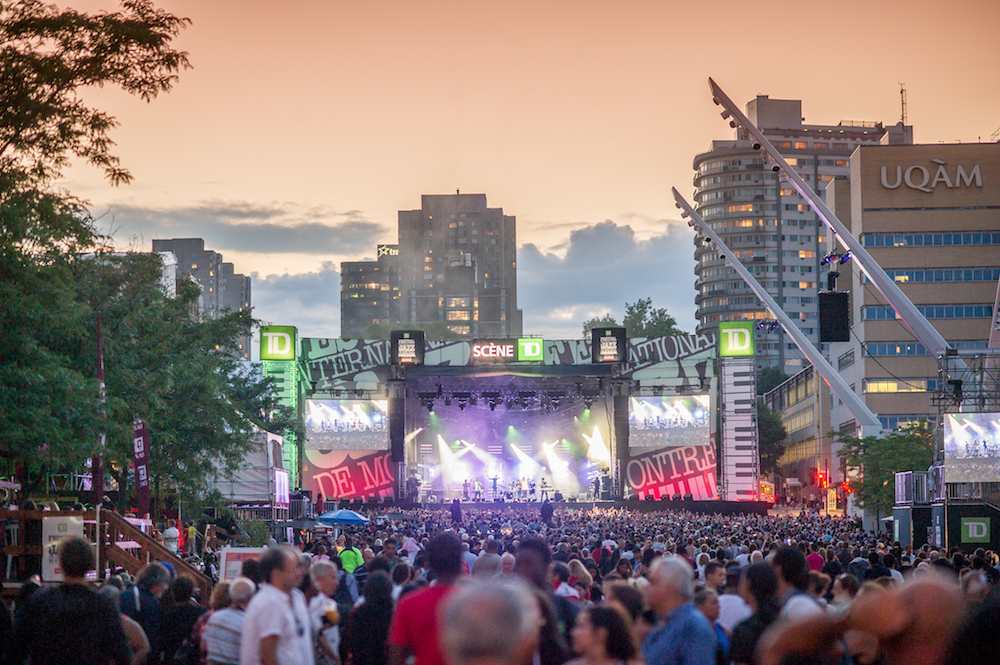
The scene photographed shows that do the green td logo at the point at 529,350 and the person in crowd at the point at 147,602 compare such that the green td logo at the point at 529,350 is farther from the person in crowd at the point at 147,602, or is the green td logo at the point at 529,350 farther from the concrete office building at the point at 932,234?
the person in crowd at the point at 147,602

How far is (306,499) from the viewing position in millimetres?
42062

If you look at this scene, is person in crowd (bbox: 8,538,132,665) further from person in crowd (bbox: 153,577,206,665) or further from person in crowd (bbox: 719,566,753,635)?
person in crowd (bbox: 719,566,753,635)

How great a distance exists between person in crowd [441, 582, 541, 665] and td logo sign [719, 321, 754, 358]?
47488mm

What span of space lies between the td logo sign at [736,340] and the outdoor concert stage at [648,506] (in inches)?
261

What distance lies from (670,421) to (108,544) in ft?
125

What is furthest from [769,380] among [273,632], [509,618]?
[509,618]

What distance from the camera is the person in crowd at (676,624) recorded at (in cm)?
523

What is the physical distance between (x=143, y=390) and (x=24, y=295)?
715 centimetres

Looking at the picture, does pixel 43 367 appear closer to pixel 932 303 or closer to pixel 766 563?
pixel 766 563

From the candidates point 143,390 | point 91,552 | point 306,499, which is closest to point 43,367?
point 143,390

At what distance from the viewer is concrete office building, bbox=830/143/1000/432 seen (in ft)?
236

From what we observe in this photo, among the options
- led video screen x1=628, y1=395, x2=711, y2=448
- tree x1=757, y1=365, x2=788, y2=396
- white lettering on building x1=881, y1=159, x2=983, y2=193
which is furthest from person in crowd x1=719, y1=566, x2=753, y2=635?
tree x1=757, y1=365, x2=788, y2=396

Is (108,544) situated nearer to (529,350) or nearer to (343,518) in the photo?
(343,518)

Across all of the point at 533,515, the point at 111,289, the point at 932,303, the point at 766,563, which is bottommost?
the point at 533,515
